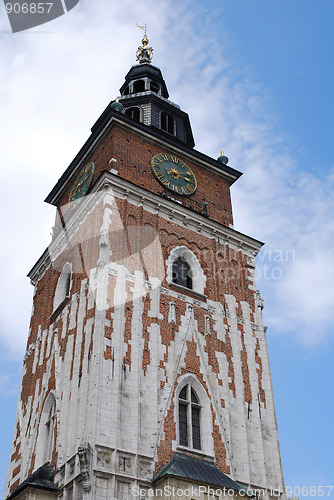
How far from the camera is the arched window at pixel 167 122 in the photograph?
3278 cm

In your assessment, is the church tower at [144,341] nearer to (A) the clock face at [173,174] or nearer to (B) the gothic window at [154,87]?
(A) the clock face at [173,174]

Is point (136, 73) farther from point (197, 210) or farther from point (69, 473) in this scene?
point (69, 473)

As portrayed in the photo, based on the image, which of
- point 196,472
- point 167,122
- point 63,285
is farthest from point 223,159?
point 196,472

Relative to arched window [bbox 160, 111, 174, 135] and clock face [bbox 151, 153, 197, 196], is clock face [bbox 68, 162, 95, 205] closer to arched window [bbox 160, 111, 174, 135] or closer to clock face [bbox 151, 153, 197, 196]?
clock face [bbox 151, 153, 197, 196]

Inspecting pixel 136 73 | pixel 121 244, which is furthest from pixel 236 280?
pixel 136 73

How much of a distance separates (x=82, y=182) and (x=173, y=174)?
4256mm

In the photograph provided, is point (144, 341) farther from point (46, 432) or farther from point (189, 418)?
point (46, 432)

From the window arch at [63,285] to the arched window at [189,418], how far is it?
7.11 meters

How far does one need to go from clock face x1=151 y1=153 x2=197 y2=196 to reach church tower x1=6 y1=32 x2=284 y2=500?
0.21ft

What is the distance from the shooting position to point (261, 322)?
87.2ft

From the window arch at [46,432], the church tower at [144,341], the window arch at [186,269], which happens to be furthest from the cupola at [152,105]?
the window arch at [46,432]

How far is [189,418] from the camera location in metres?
21.6

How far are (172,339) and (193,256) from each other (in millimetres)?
4676

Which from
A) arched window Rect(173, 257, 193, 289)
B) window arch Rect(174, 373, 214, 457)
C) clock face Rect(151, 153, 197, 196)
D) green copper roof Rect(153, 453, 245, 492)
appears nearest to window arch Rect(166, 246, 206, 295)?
arched window Rect(173, 257, 193, 289)
